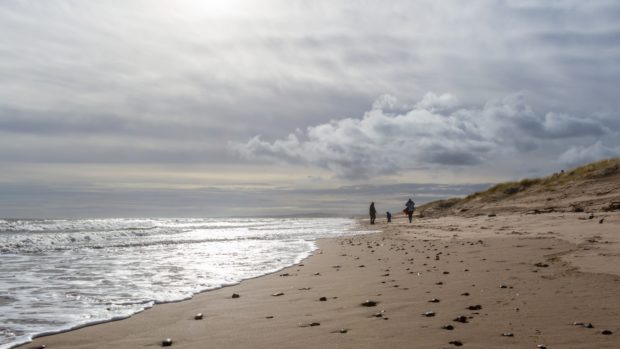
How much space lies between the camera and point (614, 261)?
31.9 feet

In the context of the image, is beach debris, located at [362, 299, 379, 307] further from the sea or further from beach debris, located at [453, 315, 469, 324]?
the sea

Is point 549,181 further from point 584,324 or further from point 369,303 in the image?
point 584,324

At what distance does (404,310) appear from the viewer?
6594 mm

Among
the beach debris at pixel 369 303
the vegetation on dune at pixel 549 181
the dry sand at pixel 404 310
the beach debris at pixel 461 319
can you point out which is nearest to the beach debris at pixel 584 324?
the dry sand at pixel 404 310

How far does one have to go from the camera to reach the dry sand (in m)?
5.17

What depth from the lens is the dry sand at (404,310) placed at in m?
5.17

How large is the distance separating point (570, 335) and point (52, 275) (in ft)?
38.0

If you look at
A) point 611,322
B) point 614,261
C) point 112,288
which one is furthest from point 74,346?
point 614,261

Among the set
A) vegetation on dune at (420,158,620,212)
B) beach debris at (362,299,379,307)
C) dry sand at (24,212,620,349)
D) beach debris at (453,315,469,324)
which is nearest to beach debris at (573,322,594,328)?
dry sand at (24,212,620,349)

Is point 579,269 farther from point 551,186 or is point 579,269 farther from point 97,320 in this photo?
point 551,186

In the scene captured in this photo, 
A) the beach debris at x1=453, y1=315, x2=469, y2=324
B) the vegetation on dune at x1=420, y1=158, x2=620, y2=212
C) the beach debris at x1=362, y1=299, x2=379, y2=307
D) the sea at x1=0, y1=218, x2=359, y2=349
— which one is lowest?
the sea at x1=0, y1=218, x2=359, y2=349

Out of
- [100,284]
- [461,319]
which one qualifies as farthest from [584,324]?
[100,284]

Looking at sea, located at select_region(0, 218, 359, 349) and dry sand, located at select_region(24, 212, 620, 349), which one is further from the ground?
dry sand, located at select_region(24, 212, 620, 349)

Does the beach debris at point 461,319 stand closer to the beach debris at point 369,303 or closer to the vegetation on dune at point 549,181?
the beach debris at point 369,303
